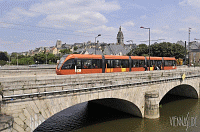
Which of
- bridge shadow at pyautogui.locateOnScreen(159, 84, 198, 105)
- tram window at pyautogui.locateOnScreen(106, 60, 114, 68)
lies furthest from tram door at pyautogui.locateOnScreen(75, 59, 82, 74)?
bridge shadow at pyautogui.locateOnScreen(159, 84, 198, 105)

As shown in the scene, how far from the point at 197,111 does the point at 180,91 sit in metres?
8.83

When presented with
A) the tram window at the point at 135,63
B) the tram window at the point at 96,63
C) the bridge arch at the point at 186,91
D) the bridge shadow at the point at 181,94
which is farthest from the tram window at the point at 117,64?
the bridge arch at the point at 186,91

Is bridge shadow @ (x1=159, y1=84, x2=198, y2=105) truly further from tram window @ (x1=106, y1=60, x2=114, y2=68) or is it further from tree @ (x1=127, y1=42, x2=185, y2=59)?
tree @ (x1=127, y1=42, x2=185, y2=59)

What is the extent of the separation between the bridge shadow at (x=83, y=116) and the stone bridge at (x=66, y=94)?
0.74m

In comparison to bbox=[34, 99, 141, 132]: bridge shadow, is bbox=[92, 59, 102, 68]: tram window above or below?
above

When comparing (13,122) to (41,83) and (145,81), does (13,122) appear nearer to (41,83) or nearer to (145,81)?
(41,83)

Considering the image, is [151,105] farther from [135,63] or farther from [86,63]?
[135,63]

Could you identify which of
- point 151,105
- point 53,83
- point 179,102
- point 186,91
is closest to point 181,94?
point 186,91

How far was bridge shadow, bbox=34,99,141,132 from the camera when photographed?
1783 centimetres

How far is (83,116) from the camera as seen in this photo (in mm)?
21406

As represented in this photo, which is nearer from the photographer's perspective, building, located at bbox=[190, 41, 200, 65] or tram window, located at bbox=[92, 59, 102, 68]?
tram window, located at bbox=[92, 59, 102, 68]

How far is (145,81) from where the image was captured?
19.6 metres

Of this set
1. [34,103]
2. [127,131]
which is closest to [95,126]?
[127,131]

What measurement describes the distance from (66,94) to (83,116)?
357 inches
